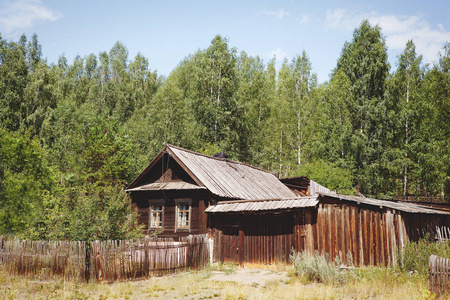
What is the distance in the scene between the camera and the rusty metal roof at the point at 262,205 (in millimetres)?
17406

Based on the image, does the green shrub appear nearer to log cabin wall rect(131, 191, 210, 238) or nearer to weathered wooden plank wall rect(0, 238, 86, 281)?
log cabin wall rect(131, 191, 210, 238)

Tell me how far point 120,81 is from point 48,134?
67.1 ft

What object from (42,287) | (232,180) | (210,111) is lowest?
(42,287)

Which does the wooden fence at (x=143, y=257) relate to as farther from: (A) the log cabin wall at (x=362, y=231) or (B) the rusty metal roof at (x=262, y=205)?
(A) the log cabin wall at (x=362, y=231)

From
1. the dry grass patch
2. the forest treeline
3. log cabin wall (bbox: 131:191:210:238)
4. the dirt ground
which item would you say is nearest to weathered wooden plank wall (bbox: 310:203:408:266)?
the dry grass patch

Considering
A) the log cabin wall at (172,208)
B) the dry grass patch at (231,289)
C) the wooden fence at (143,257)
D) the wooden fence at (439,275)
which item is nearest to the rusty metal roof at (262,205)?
the log cabin wall at (172,208)

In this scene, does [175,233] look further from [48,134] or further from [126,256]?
[48,134]

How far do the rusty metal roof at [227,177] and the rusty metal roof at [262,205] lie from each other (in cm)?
83

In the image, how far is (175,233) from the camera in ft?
72.6

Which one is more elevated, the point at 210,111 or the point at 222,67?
the point at 222,67

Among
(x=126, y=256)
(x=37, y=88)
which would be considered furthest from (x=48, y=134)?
(x=126, y=256)

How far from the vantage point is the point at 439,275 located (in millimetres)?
10156

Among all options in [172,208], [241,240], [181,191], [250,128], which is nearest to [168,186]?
[181,191]

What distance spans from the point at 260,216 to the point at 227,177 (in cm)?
602
